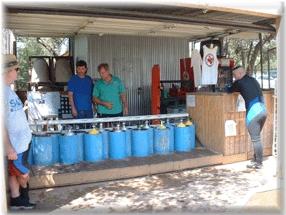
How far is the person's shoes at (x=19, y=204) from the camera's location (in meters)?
4.56

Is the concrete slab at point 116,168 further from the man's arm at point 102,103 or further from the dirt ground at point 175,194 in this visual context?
the man's arm at point 102,103

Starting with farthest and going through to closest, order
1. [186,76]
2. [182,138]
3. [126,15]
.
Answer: [186,76] < [182,138] < [126,15]

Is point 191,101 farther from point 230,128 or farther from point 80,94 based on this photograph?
point 80,94

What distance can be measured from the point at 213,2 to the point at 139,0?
44.7 inches

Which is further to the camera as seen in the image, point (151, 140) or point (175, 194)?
point (151, 140)

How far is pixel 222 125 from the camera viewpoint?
6820mm

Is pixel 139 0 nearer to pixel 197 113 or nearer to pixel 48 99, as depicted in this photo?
pixel 197 113

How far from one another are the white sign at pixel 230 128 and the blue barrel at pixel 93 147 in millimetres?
2267

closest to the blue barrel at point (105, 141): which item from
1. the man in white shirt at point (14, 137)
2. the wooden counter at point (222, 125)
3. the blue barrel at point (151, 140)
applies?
the blue barrel at point (151, 140)

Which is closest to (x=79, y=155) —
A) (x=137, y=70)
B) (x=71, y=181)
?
(x=71, y=181)

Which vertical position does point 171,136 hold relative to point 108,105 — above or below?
below

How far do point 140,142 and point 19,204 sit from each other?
2.37 m

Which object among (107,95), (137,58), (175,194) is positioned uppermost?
(137,58)

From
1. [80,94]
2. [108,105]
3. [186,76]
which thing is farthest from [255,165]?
[186,76]
